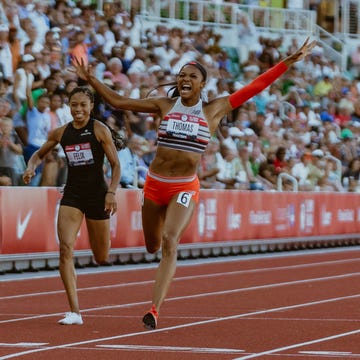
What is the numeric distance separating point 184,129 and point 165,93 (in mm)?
14260

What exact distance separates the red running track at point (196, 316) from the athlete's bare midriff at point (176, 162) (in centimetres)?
137

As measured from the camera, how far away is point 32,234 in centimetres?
1970

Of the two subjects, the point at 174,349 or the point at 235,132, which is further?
the point at 235,132

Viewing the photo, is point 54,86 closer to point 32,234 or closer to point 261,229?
point 32,234

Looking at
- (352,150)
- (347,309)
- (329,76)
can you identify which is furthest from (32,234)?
(329,76)

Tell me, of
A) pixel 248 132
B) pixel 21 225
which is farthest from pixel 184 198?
pixel 248 132

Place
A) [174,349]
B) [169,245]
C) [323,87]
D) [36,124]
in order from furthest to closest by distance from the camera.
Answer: [323,87] → [36,124] → [169,245] → [174,349]

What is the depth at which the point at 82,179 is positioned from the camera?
12445mm

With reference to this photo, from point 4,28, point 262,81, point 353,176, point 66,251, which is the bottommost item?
point 353,176

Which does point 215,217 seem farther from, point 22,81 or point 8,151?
point 8,151

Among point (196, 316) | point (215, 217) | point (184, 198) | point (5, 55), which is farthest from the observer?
point (215, 217)

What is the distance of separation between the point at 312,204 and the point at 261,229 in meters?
2.53

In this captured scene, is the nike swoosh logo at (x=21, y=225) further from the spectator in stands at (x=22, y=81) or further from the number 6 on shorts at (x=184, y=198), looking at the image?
the number 6 on shorts at (x=184, y=198)

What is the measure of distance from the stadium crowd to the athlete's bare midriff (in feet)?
9.58
